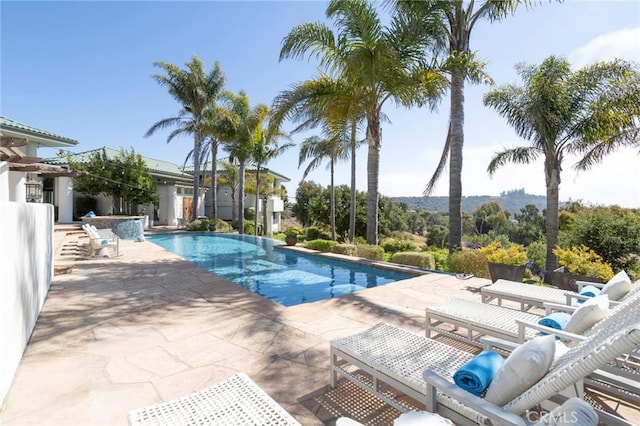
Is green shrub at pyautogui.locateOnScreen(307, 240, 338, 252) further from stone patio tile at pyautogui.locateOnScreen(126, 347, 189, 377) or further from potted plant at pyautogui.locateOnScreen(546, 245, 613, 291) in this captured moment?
stone patio tile at pyautogui.locateOnScreen(126, 347, 189, 377)

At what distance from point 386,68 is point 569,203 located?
35.4m

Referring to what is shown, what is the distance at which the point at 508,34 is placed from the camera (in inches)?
447

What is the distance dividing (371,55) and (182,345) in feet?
30.4

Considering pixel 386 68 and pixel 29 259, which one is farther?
pixel 386 68

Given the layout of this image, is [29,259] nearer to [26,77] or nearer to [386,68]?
[386,68]

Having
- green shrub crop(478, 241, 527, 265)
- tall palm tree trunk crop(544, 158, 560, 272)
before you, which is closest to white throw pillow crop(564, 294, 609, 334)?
green shrub crop(478, 241, 527, 265)

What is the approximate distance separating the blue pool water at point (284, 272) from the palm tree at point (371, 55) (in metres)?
3.78

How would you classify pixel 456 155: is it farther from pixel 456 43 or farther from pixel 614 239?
pixel 614 239

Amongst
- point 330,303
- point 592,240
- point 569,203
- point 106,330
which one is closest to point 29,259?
point 106,330

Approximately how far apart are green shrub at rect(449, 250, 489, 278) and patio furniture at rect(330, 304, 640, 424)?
6226 millimetres

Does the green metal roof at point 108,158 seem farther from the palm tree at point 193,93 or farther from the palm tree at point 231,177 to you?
the palm tree at point 231,177

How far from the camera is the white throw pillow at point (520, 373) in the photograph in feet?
6.66

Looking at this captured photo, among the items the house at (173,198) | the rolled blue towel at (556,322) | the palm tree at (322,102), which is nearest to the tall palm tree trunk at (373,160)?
the palm tree at (322,102)

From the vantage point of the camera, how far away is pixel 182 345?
4.23m
